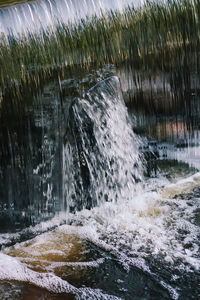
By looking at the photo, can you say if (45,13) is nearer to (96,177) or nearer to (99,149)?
(99,149)

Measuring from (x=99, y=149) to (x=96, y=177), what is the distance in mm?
367

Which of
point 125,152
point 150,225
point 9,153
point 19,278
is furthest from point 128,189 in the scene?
point 19,278

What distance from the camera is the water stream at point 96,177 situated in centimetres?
329

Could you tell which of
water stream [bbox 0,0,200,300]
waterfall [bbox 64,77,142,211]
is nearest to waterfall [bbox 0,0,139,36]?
water stream [bbox 0,0,200,300]

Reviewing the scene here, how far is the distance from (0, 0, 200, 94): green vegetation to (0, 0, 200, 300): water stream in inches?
4.0

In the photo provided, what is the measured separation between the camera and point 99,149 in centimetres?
432

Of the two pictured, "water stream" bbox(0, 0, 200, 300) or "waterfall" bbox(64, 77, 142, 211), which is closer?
"water stream" bbox(0, 0, 200, 300)

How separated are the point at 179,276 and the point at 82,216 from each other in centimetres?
165

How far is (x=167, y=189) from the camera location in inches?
197

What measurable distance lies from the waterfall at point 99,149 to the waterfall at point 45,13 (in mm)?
854

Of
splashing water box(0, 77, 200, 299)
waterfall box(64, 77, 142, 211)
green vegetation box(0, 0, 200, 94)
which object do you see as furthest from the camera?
waterfall box(64, 77, 142, 211)

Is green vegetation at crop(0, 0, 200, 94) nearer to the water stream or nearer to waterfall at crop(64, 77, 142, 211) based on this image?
the water stream

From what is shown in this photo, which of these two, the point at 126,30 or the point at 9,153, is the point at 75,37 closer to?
the point at 126,30

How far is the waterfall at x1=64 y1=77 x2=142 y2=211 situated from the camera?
13.7ft
